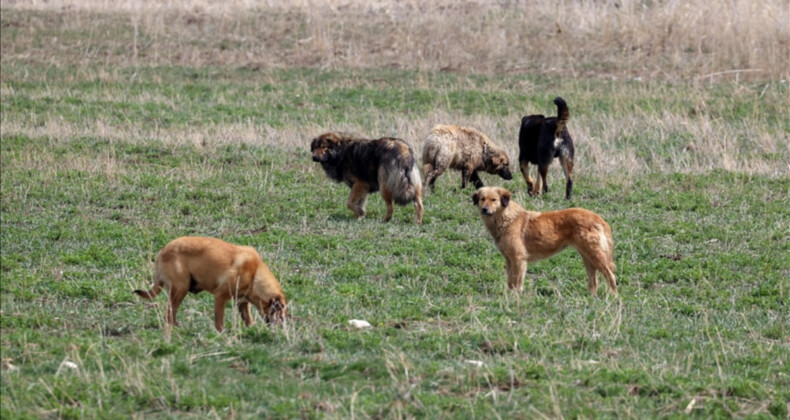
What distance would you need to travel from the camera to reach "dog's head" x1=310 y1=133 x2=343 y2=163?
13234 millimetres

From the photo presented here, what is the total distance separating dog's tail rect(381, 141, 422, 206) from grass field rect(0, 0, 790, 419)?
17.7 inches

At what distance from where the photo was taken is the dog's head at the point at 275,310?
25.5ft

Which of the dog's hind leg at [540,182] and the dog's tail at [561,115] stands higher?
the dog's tail at [561,115]

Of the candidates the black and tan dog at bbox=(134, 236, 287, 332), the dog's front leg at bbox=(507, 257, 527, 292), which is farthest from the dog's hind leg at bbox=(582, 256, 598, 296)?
the black and tan dog at bbox=(134, 236, 287, 332)

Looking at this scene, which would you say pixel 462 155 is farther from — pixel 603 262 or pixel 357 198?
pixel 603 262

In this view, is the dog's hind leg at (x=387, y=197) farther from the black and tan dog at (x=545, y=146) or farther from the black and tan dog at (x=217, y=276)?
the black and tan dog at (x=217, y=276)

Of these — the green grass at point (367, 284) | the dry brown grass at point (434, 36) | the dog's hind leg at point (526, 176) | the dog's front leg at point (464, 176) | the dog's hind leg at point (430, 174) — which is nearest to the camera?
the green grass at point (367, 284)

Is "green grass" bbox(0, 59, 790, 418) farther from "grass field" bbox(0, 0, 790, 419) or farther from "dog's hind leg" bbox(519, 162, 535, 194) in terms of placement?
"dog's hind leg" bbox(519, 162, 535, 194)

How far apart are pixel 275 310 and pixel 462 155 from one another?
24.5 ft

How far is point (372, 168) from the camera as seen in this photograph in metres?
13.0

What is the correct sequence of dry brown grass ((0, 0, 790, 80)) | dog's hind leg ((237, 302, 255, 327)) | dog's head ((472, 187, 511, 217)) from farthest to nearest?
dry brown grass ((0, 0, 790, 80)) → dog's head ((472, 187, 511, 217)) → dog's hind leg ((237, 302, 255, 327))

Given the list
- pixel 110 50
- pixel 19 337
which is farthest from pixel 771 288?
pixel 110 50

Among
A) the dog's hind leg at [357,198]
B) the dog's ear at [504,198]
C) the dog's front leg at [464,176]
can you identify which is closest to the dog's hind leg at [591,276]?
the dog's ear at [504,198]

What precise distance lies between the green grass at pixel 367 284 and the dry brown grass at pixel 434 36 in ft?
16.1
